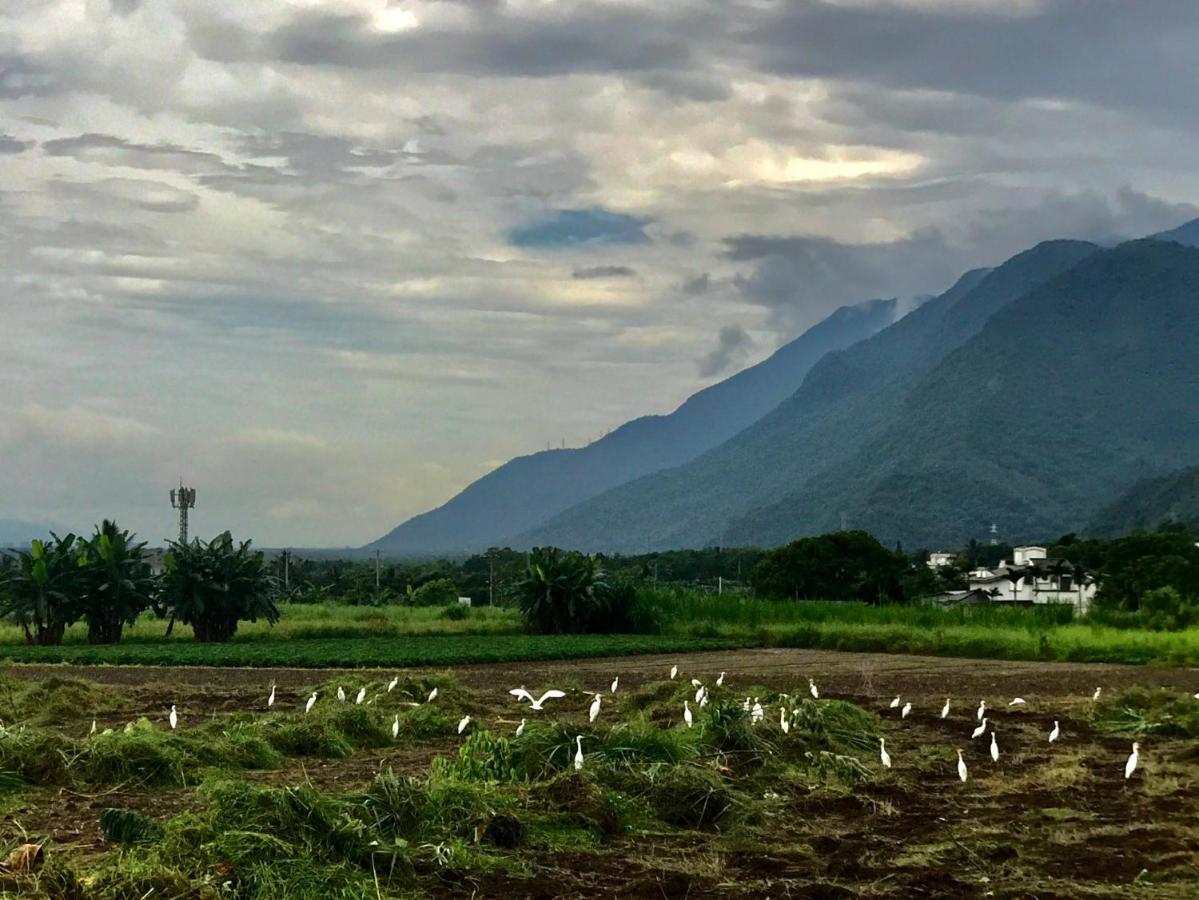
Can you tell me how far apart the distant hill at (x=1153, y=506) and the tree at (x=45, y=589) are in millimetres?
98830

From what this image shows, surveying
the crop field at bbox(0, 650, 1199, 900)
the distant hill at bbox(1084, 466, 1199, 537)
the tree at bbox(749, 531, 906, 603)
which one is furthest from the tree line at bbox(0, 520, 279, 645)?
the distant hill at bbox(1084, 466, 1199, 537)

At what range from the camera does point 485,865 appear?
8773 mm

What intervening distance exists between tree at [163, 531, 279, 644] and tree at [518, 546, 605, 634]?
6.17m

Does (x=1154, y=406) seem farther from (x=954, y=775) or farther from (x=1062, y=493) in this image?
(x=954, y=775)

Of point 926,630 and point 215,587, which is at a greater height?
point 215,587

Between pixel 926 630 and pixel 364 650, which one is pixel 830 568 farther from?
pixel 364 650

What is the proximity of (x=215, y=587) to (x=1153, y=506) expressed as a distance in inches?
4312

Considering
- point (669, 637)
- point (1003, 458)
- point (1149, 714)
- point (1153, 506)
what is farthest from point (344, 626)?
point (1003, 458)

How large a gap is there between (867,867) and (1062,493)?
165 meters

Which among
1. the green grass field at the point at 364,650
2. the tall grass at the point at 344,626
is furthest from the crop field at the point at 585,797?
the tall grass at the point at 344,626

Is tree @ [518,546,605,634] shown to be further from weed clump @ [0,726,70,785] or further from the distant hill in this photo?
the distant hill

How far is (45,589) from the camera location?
3117 centimetres

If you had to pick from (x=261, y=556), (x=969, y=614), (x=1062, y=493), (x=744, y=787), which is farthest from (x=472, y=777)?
(x=1062, y=493)

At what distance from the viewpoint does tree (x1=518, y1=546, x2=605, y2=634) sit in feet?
116
